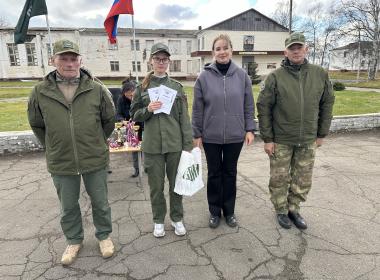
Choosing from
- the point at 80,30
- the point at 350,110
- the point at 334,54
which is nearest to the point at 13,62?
the point at 80,30

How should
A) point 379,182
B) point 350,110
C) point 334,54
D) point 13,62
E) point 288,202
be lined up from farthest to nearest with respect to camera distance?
point 334,54 < point 13,62 < point 350,110 < point 379,182 < point 288,202

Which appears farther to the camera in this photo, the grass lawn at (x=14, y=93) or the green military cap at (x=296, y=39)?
the grass lawn at (x=14, y=93)

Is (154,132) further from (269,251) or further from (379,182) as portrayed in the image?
(379,182)

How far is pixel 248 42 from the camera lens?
3888 cm

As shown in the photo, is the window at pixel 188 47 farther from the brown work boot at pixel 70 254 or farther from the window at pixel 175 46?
the brown work boot at pixel 70 254

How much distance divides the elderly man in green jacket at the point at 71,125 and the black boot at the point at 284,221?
2007 mm

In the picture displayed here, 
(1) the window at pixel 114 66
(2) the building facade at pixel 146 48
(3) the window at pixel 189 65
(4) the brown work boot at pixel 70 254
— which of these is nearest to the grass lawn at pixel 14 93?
(2) the building facade at pixel 146 48

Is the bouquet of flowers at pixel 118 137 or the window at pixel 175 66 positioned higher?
the window at pixel 175 66

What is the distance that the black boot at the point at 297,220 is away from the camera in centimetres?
345

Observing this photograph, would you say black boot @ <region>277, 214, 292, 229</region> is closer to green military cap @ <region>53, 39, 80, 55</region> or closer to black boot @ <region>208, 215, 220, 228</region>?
black boot @ <region>208, 215, 220, 228</region>

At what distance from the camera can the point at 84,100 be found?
8.57 ft

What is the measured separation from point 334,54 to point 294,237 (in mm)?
65767

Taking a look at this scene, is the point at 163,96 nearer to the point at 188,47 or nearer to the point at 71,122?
the point at 71,122

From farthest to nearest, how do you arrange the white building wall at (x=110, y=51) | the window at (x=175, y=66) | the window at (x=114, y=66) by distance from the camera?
1. the window at (x=175, y=66)
2. the window at (x=114, y=66)
3. the white building wall at (x=110, y=51)
